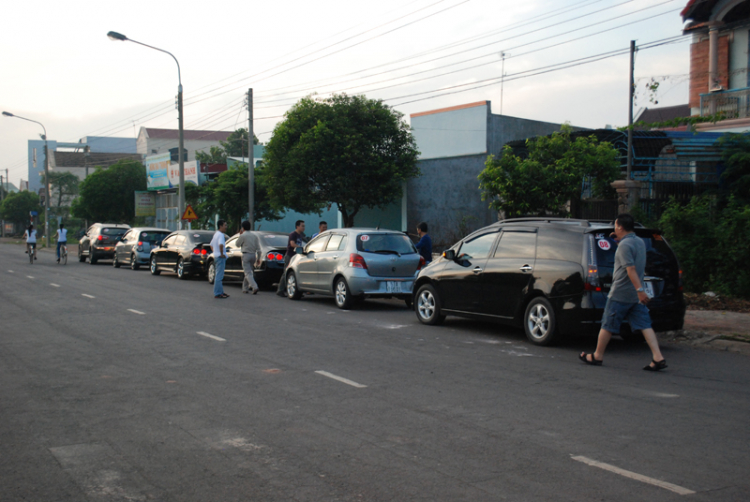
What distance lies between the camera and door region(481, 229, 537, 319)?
9.83 metres

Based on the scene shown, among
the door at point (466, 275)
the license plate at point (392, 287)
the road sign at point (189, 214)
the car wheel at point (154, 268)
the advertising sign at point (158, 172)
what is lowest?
the car wheel at point (154, 268)

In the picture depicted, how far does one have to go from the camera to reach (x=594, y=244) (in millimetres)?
9156

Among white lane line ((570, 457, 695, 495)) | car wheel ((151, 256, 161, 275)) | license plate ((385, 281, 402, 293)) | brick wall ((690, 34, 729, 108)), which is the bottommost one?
white lane line ((570, 457, 695, 495))

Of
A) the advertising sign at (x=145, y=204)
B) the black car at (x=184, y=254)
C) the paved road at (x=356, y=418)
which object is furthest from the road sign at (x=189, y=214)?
the advertising sign at (x=145, y=204)

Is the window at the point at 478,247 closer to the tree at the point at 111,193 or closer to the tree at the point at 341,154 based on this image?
the tree at the point at 341,154

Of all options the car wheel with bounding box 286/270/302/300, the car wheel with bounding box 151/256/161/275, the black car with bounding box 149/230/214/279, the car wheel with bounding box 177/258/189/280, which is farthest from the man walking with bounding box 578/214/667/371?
the car wheel with bounding box 151/256/161/275

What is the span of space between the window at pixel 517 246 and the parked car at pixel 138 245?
18268mm

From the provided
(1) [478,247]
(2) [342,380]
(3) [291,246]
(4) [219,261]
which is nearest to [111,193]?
(4) [219,261]

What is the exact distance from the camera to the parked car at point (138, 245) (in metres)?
26.3

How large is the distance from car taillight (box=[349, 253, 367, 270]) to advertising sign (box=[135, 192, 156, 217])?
41106 millimetres

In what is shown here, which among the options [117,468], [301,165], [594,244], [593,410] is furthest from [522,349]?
[301,165]

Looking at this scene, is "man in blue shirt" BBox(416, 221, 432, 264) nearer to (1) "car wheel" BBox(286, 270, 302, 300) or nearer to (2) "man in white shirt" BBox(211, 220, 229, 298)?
(1) "car wheel" BBox(286, 270, 302, 300)

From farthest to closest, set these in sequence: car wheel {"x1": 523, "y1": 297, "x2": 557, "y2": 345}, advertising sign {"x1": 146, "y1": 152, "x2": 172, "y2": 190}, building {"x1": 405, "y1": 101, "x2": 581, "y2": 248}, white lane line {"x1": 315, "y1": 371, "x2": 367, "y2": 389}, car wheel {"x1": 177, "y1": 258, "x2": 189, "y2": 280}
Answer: advertising sign {"x1": 146, "y1": 152, "x2": 172, "y2": 190}, building {"x1": 405, "y1": 101, "x2": 581, "y2": 248}, car wheel {"x1": 177, "y1": 258, "x2": 189, "y2": 280}, car wheel {"x1": 523, "y1": 297, "x2": 557, "y2": 345}, white lane line {"x1": 315, "y1": 371, "x2": 367, "y2": 389}

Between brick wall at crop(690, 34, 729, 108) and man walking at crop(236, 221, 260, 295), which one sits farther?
brick wall at crop(690, 34, 729, 108)
